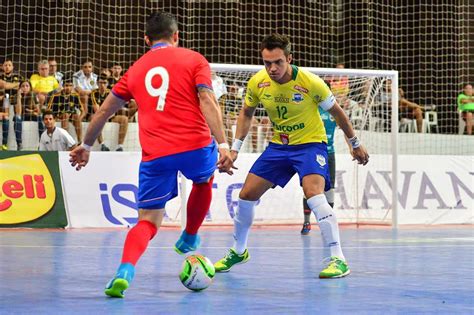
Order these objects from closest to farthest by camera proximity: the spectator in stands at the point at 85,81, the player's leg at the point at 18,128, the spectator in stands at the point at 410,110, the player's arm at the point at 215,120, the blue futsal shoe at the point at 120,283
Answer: the blue futsal shoe at the point at 120,283, the player's arm at the point at 215,120, the player's leg at the point at 18,128, the spectator in stands at the point at 85,81, the spectator in stands at the point at 410,110

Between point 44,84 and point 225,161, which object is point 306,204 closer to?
point 44,84

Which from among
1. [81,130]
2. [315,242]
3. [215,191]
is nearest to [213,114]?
[315,242]

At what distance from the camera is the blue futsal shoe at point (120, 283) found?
19.1 ft

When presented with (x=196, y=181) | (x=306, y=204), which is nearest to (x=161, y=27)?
(x=196, y=181)

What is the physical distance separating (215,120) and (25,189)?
995 centimetres

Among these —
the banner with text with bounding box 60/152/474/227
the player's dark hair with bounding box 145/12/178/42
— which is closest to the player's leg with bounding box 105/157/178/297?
the player's dark hair with bounding box 145/12/178/42

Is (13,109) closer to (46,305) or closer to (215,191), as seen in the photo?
(215,191)

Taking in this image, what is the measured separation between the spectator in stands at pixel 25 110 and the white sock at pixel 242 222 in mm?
9672

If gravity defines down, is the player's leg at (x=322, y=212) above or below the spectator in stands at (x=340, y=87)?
below

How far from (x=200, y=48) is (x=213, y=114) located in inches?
651

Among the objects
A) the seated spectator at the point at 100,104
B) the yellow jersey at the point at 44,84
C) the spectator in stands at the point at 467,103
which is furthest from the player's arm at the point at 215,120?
the spectator in stands at the point at 467,103

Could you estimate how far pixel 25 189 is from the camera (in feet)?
50.6

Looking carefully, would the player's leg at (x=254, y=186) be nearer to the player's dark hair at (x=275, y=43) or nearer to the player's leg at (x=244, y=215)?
Result: the player's leg at (x=244, y=215)

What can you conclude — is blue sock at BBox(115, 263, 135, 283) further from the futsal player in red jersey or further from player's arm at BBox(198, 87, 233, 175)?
player's arm at BBox(198, 87, 233, 175)
